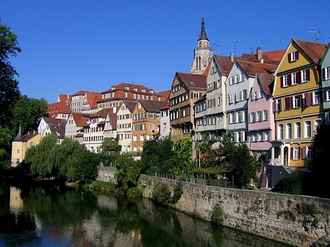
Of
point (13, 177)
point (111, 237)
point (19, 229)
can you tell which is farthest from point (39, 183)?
point (111, 237)

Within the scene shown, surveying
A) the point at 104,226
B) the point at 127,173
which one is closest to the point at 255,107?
the point at 127,173

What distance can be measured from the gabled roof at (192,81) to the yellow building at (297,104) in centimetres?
1921

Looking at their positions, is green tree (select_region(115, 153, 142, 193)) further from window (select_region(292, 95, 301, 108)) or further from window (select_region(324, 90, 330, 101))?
window (select_region(324, 90, 330, 101))

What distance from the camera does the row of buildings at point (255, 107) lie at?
3426cm

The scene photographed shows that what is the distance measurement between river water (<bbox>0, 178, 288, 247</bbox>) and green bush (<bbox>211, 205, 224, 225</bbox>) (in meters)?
0.49

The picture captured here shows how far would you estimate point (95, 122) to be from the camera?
88500 millimetres

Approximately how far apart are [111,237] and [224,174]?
434 inches

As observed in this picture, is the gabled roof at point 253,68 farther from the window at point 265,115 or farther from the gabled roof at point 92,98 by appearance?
the gabled roof at point 92,98

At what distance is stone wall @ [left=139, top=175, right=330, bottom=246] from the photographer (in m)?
22.0

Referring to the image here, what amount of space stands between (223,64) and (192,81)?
9.91 meters

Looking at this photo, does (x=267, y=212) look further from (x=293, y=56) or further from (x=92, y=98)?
(x=92, y=98)

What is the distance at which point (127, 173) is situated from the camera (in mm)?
49312

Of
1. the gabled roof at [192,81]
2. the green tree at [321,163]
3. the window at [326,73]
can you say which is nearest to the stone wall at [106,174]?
the gabled roof at [192,81]

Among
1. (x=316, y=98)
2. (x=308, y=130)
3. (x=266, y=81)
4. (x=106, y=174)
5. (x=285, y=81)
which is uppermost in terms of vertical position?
(x=266, y=81)
